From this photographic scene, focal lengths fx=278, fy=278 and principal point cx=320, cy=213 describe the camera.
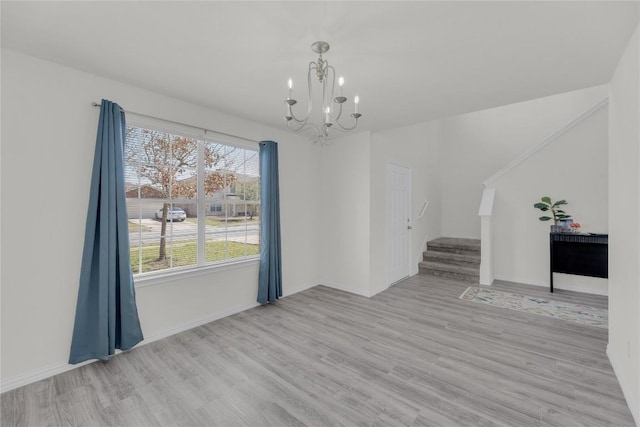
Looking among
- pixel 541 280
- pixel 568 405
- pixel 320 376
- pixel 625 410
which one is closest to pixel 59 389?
pixel 320 376

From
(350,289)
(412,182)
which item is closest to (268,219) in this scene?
(350,289)

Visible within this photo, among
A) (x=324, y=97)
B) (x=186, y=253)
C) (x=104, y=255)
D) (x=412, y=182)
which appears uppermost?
(x=324, y=97)

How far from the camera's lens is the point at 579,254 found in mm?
3994

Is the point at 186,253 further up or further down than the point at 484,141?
further down

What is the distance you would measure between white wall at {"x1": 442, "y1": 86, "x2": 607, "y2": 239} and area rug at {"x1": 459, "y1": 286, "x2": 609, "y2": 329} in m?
2.45

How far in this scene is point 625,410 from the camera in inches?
71.5

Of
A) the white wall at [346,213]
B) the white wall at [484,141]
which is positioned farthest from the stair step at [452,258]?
the white wall at [346,213]

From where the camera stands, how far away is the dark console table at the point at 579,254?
384 centimetres

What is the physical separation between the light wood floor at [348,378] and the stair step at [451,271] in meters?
1.58

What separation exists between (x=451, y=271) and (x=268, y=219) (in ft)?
11.6

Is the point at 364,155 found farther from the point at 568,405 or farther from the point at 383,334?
the point at 568,405

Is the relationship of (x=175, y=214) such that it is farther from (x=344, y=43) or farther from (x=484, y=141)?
(x=484, y=141)

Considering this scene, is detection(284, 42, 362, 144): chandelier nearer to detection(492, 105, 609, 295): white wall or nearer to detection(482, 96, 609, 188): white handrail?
detection(482, 96, 609, 188): white handrail

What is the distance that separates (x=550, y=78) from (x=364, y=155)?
2.21 meters
